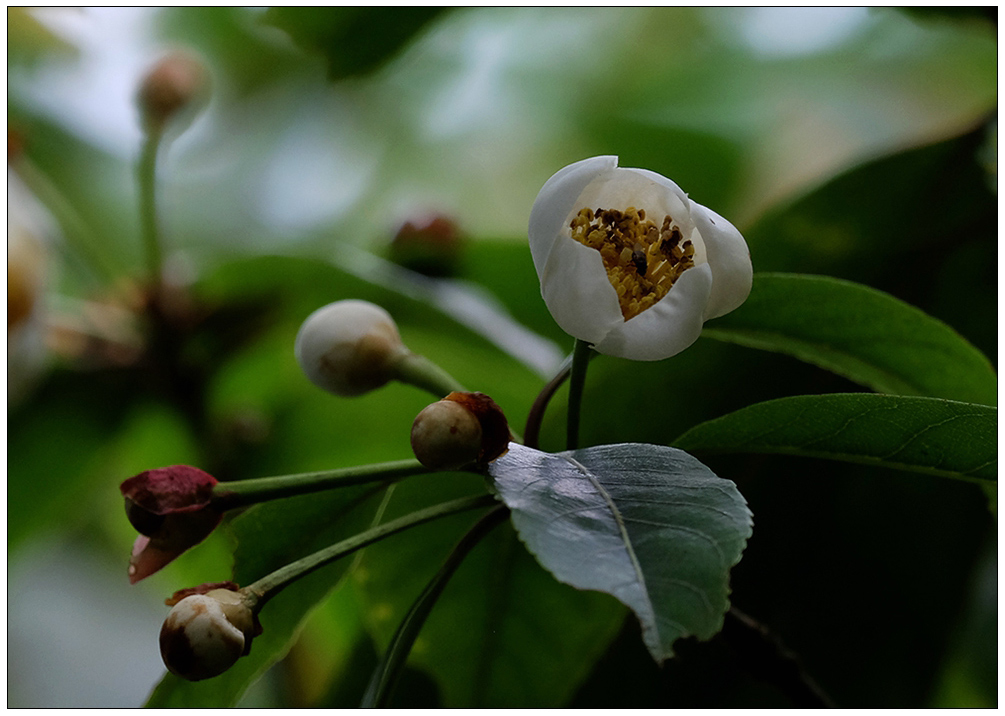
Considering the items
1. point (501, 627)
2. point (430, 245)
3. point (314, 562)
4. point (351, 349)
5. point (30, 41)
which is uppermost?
point (30, 41)

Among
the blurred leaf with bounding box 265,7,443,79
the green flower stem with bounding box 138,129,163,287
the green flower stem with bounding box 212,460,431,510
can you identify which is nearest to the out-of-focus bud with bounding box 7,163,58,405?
the green flower stem with bounding box 138,129,163,287

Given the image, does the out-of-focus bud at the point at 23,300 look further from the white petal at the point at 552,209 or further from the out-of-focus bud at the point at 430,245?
the white petal at the point at 552,209

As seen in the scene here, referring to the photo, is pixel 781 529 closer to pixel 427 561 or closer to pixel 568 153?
pixel 427 561

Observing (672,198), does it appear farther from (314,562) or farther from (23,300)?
(23,300)

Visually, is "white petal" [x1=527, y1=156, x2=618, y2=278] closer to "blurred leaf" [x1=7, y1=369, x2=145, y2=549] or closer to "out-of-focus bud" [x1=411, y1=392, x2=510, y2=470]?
"out-of-focus bud" [x1=411, y1=392, x2=510, y2=470]

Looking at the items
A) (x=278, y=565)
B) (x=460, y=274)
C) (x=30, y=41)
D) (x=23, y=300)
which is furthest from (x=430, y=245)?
(x=30, y=41)

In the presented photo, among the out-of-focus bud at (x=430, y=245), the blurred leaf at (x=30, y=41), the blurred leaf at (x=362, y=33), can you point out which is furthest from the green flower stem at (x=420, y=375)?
the blurred leaf at (x=30, y=41)
